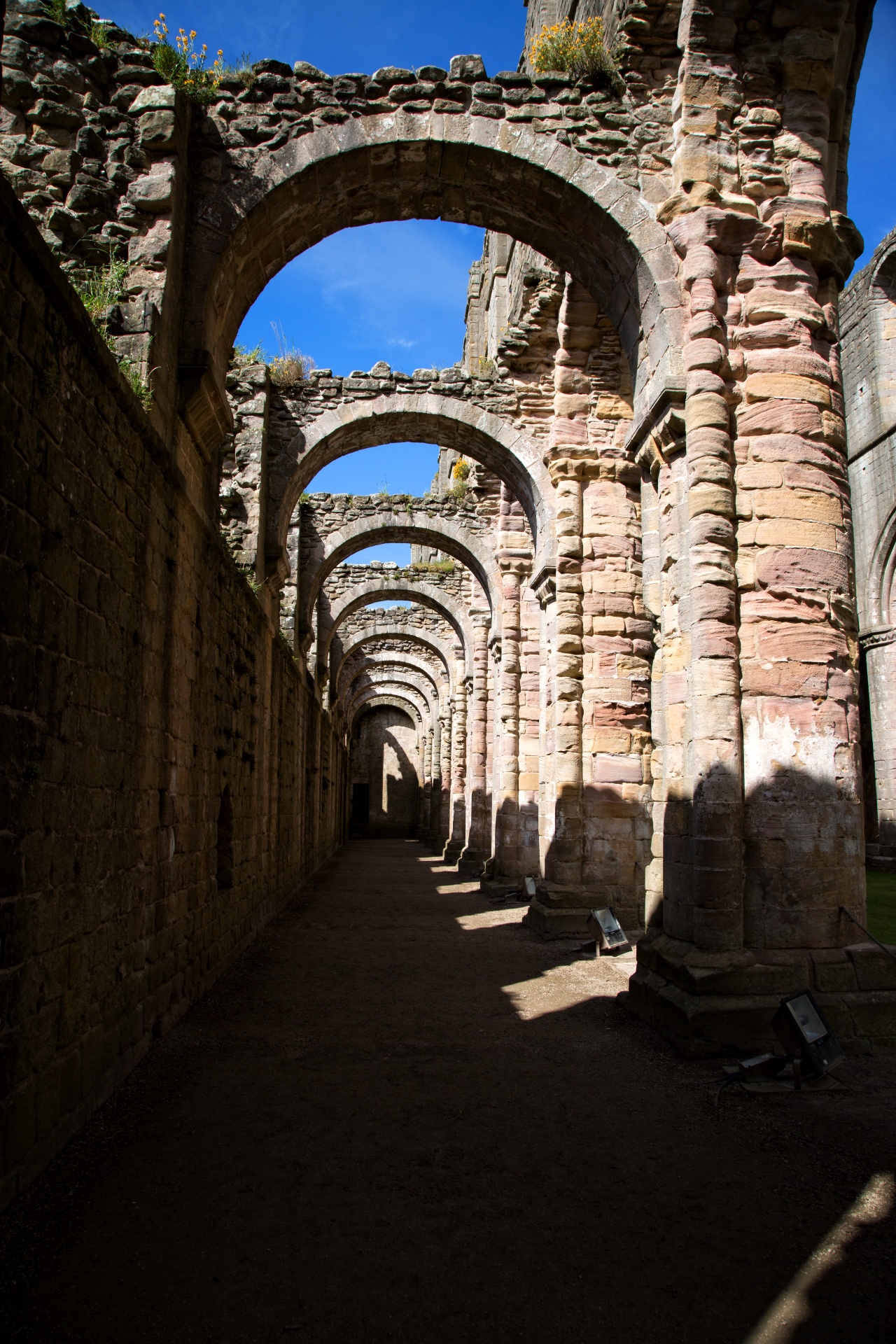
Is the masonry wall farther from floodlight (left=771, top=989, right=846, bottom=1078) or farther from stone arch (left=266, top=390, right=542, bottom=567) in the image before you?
stone arch (left=266, top=390, right=542, bottom=567)

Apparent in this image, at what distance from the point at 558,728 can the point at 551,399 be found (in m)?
4.73

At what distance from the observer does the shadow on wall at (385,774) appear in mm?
39219

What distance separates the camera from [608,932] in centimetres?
804

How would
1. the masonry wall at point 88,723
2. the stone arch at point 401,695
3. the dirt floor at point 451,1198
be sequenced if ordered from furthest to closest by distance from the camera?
the stone arch at point 401,695
the masonry wall at point 88,723
the dirt floor at point 451,1198

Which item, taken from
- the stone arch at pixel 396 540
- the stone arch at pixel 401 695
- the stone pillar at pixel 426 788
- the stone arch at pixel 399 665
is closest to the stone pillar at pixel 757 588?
the stone arch at pixel 396 540

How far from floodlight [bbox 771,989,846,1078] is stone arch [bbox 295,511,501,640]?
11285 mm

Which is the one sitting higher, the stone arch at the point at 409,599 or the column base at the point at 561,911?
the stone arch at the point at 409,599

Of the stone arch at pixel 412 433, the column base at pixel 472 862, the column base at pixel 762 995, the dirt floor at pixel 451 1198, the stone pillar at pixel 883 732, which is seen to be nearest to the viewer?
the dirt floor at pixel 451 1198

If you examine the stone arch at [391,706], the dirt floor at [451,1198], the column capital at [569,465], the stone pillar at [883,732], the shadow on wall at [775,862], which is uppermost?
the stone arch at [391,706]

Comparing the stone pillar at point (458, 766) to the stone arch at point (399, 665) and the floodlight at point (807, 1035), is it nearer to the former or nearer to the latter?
the stone arch at point (399, 665)

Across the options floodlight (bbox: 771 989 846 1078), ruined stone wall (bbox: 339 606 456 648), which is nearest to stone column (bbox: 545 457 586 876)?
floodlight (bbox: 771 989 846 1078)

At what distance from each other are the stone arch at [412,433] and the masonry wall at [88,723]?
470cm

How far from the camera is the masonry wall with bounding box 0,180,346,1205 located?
2963 millimetres

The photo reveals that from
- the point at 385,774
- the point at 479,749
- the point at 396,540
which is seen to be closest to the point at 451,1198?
the point at 396,540
